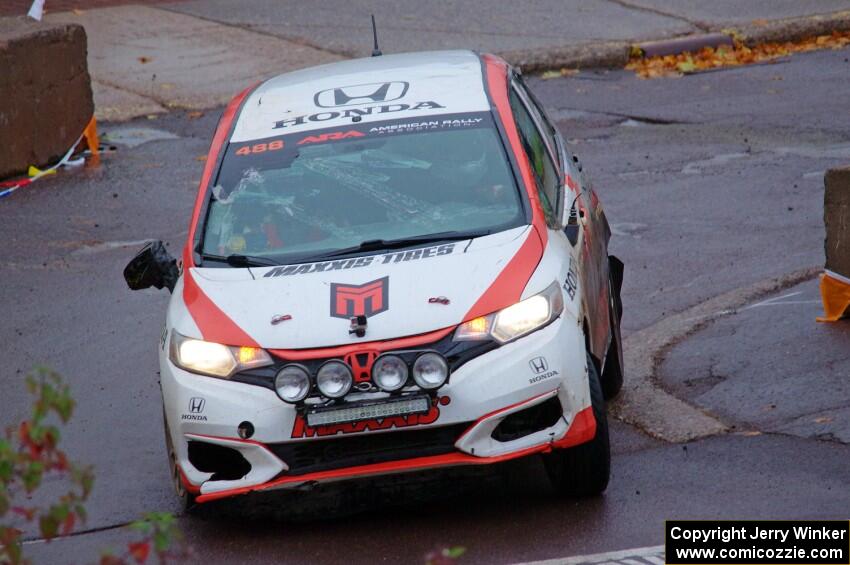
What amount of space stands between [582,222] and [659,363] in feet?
4.59

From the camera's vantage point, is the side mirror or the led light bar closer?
the led light bar

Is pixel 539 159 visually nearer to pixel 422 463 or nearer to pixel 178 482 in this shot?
pixel 422 463

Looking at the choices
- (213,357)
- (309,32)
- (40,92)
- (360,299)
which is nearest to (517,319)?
(360,299)

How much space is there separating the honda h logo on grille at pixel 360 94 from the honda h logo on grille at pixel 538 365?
213 centimetres

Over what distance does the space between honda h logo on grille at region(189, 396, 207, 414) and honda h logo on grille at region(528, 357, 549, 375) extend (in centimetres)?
135

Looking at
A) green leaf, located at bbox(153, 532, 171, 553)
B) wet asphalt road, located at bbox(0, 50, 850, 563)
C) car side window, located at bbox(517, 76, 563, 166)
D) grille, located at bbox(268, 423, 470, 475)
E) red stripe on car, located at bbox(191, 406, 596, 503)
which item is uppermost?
green leaf, located at bbox(153, 532, 171, 553)

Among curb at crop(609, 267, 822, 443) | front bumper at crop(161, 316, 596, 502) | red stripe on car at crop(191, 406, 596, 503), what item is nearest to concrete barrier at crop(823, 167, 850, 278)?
curb at crop(609, 267, 822, 443)

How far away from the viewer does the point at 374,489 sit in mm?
6574

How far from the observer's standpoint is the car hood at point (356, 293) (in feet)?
20.1

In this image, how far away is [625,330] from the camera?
30.2 ft

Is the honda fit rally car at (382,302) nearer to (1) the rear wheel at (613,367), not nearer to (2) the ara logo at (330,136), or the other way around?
(2) the ara logo at (330,136)

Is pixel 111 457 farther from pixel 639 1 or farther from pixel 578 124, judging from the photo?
pixel 639 1

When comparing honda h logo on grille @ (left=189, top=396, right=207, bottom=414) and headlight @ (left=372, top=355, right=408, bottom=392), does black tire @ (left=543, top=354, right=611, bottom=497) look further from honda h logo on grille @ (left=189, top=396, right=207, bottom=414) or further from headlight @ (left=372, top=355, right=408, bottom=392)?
honda h logo on grille @ (left=189, top=396, right=207, bottom=414)

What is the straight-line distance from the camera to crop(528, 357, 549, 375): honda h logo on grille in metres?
6.04
